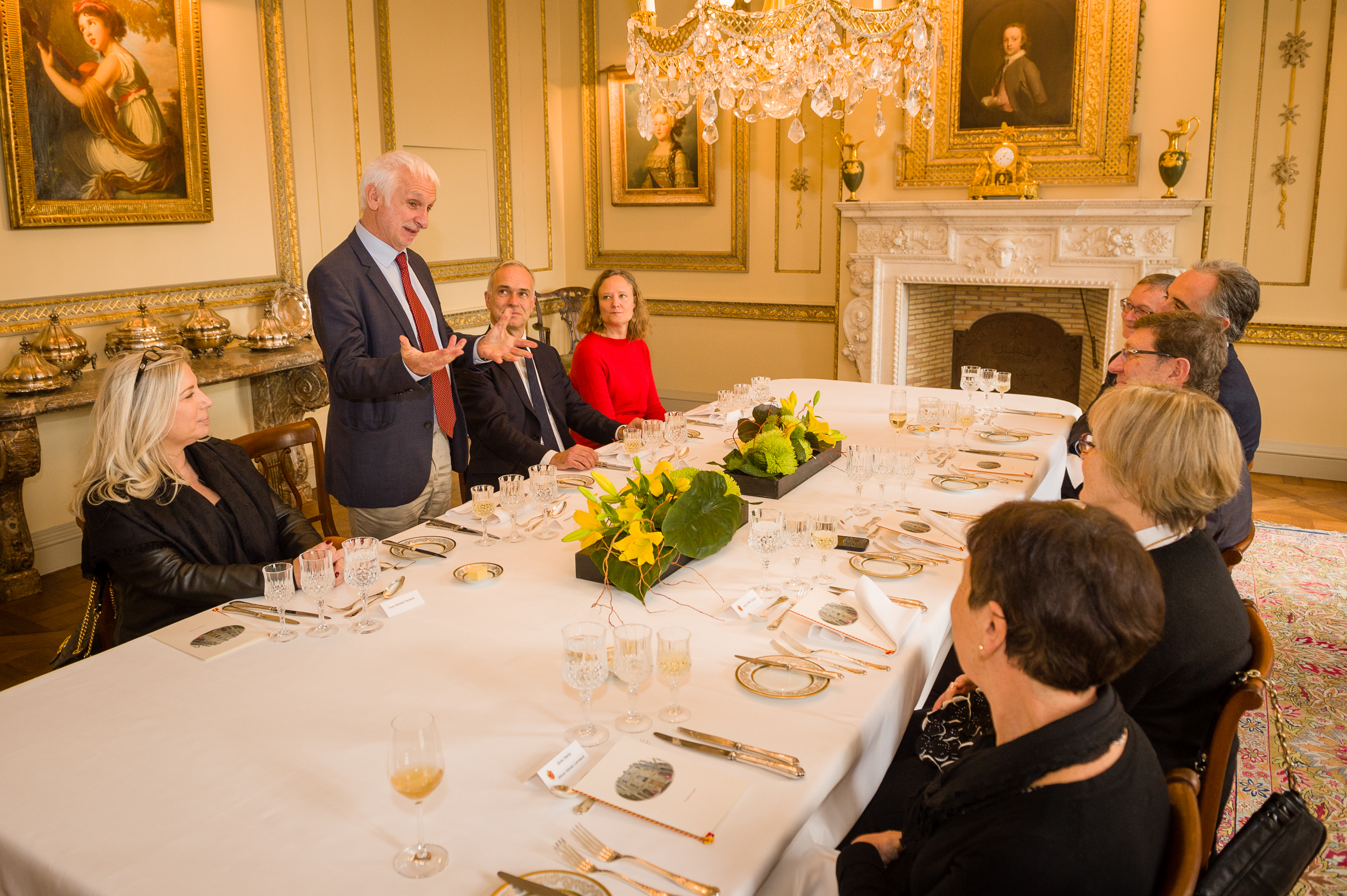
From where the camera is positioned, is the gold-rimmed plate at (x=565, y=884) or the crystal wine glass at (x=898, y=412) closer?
the gold-rimmed plate at (x=565, y=884)

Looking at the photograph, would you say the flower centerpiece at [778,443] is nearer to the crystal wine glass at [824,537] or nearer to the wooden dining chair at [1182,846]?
the crystal wine glass at [824,537]

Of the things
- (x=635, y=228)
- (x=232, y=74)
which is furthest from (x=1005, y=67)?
(x=232, y=74)

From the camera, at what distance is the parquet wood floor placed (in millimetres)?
3412

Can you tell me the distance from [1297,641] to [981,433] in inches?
54.8

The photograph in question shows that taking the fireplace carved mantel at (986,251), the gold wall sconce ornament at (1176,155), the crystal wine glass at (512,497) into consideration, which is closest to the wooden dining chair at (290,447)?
the crystal wine glass at (512,497)

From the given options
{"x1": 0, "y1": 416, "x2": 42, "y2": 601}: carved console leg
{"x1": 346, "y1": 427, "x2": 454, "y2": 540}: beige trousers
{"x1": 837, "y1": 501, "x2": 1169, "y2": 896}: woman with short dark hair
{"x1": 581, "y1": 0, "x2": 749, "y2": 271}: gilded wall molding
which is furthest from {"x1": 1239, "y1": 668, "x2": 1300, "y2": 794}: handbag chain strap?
{"x1": 581, "y1": 0, "x2": 749, "y2": 271}: gilded wall molding

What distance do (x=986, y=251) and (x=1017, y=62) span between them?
3.81 ft

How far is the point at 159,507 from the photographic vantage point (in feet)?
7.10

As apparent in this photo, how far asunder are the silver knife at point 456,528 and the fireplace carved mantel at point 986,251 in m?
4.25

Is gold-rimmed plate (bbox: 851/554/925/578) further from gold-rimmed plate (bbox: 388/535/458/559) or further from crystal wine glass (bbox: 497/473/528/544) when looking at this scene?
gold-rimmed plate (bbox: 388/535/458/559)

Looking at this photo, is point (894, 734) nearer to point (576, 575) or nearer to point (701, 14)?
point (576, 575)

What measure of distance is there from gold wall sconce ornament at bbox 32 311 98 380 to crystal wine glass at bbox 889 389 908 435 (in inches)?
136

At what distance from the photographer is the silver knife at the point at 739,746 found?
138 cm

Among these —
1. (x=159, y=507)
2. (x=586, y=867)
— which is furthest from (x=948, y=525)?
(x=159, y=507)
